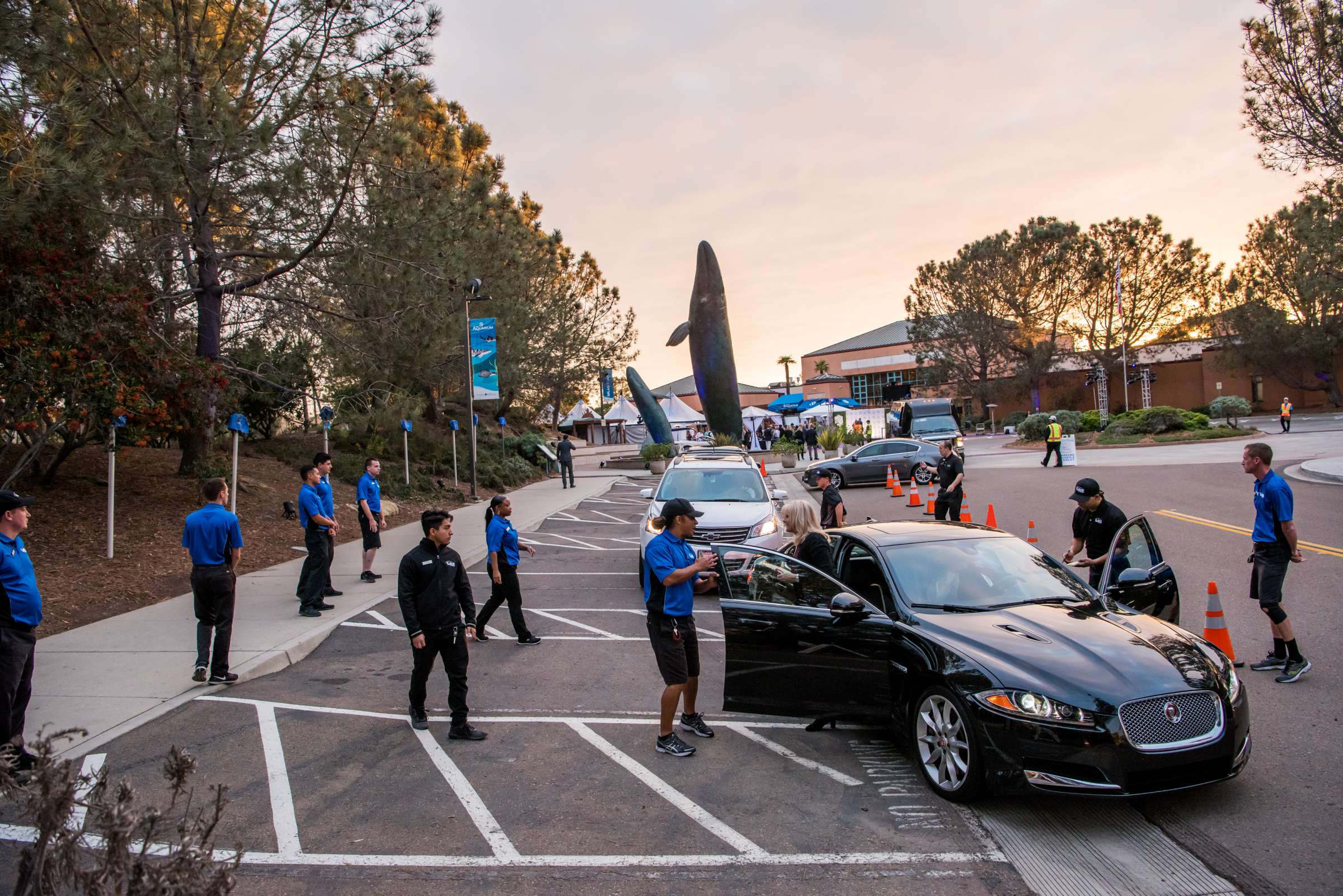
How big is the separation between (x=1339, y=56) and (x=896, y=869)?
21.7 m

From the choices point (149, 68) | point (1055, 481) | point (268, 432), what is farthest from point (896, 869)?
point (268, 432)

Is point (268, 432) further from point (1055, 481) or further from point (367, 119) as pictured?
point (1055, 481)

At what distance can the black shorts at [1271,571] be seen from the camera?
19.5 feet

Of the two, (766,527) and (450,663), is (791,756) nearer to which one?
(450,663)

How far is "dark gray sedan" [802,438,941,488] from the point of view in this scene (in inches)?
965

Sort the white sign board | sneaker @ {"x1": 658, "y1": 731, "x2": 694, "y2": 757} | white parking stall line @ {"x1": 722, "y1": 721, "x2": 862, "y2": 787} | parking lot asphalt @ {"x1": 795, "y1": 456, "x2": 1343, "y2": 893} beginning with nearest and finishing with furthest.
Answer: parking lot asphalt @ {"x1": 795, "y1": 456, "x2": 1343, "y2": 893}
white parking stall line @ {"x1": 722, "y1": 721, "x2": 862, "y2": 787}
sneaker @ {"x1": 658, "y1": 731, "x2": 694, "y2": 757}
the white sign board

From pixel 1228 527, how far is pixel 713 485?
7.90 metres

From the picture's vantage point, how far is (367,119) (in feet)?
44.7

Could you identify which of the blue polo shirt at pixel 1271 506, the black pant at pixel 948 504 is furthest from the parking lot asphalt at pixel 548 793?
the black pant at pixel 948 504

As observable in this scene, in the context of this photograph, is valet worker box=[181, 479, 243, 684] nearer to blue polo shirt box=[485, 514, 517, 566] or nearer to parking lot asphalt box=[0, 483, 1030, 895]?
parking lot asphalt box=[0, 483, 1030, 895]

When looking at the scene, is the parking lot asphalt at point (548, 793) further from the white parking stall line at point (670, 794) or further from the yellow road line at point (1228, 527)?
the yellow road line at point (1228, 527)

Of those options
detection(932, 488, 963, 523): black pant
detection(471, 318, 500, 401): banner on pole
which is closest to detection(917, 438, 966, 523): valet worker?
detection(932, 488, 963, 523): black pant

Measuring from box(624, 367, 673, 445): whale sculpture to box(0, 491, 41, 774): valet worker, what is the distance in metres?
33.3

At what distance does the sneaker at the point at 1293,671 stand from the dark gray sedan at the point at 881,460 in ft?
60.4
